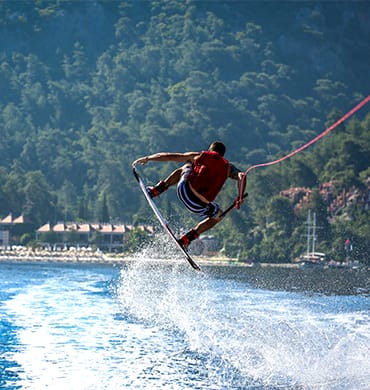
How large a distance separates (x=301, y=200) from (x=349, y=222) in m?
9.63

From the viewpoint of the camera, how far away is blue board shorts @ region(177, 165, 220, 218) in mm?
A: 18281

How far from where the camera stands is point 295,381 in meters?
23.3

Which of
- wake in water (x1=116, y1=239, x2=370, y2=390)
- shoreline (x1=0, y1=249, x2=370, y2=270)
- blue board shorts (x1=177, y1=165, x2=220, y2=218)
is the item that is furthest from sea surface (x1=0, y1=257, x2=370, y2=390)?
shoreline (x1=0, y1=249, x2=370, y2=270)

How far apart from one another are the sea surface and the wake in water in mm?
33

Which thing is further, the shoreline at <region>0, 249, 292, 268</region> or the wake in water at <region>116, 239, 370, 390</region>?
the shoreline at <region>0, 249, 292, 268</region>

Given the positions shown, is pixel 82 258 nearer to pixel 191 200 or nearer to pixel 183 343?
pixel 183 343

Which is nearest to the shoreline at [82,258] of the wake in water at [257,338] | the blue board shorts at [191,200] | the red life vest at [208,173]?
the wake in water at [257,338]

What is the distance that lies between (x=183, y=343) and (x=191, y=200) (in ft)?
46.0

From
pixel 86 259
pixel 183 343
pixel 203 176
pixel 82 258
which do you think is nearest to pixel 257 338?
pixel 183 343

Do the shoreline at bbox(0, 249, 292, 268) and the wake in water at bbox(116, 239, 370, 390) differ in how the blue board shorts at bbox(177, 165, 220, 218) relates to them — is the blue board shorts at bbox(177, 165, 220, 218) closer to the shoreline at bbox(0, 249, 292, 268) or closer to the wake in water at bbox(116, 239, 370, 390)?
the wake in water at bbox(116, 239, 370, 390)

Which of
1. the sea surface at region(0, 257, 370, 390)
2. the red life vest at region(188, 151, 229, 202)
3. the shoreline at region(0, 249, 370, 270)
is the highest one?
the red life vest at region(188, 151, 229, 202)

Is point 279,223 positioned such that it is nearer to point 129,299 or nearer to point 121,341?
point 129,299

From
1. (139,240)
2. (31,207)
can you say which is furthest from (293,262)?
(31,207)

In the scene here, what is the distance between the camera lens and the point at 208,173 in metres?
18.1
